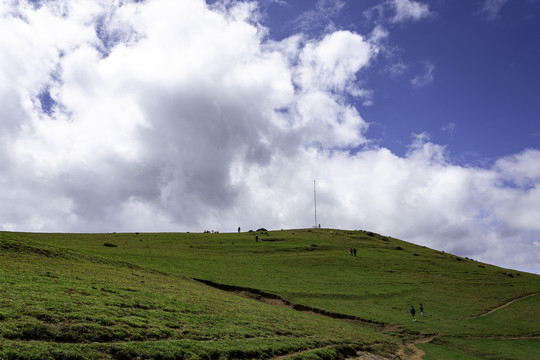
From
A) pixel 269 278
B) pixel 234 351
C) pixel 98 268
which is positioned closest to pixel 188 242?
pixel 269 278

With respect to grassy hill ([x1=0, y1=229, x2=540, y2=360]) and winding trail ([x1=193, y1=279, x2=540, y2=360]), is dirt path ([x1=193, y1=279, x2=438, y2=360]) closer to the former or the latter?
winding trail ([x1=193, y1=279, x2=540, y2=360])

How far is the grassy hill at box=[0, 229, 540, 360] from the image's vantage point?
20.6 m

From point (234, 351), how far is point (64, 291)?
14.4m

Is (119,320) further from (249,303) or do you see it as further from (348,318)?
(348,318)

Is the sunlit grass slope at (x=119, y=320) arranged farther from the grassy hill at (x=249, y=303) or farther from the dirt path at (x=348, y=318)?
the dirt path at (x=348, y=318)

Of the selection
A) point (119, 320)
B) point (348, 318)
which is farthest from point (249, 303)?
point (119, 320)

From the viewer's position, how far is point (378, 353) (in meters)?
34.2

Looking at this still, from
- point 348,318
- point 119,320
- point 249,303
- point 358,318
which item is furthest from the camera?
point 348,318

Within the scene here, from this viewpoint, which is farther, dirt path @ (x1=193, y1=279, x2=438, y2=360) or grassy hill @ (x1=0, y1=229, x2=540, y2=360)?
Answer: dirt path @ (x1=193, y1=279, x2=438, y2=360)

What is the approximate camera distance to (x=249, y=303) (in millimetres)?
44250

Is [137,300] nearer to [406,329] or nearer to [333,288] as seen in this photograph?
[406,329]

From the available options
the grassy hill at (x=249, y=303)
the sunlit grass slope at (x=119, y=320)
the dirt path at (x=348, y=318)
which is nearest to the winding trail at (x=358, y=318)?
the dirt path at (x=348, y=318)

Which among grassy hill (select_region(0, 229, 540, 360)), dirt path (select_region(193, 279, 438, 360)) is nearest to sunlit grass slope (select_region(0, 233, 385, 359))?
grassy hill (select_region(0, 229, 540, 360))

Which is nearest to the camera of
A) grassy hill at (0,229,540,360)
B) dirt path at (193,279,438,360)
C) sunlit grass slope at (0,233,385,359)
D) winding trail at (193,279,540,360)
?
sunlit grass slope at (0,233,385,359)
